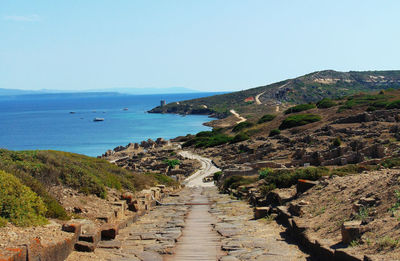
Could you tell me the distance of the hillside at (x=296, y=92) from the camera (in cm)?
14762

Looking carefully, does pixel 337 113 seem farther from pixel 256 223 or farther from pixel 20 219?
pixel 20 219

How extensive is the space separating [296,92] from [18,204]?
503ft

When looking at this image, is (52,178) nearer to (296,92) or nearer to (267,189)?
(267,189)

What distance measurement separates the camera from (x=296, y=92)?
156 metres

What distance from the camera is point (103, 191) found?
14133 mm

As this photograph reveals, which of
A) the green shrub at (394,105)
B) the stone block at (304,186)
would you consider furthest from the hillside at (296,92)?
the stone block at (304,186)

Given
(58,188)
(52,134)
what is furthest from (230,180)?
(52,134)

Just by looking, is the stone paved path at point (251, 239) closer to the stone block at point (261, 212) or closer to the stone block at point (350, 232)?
the stone block at point (261, 212)

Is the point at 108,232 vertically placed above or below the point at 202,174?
above

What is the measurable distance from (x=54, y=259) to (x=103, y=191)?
6.89 metres

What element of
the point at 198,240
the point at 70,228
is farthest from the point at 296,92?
the point at 70,228

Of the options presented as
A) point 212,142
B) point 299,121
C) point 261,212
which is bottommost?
point 212,142

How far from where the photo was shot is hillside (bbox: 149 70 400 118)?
148 m

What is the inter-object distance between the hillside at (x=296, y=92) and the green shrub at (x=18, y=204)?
396 feet
